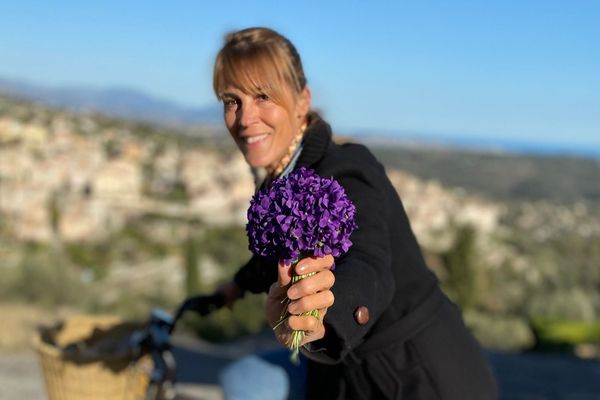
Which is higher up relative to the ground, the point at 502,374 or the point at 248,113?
the point at 248,113

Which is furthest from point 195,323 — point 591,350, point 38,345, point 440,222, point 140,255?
point 440,222

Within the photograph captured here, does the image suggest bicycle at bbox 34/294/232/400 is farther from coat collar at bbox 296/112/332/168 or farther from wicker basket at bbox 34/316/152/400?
coat collar at bbox 296/112/332/168

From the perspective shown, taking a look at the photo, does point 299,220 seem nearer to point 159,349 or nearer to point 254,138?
point 254,138

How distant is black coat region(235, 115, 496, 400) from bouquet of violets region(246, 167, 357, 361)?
214 mm

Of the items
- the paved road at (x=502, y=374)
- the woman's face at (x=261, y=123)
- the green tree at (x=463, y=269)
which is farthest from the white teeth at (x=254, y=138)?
the green tree at (x=463, y=269)

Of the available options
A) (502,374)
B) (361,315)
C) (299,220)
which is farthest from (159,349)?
(502,374)

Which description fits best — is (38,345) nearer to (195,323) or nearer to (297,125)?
(297,125)

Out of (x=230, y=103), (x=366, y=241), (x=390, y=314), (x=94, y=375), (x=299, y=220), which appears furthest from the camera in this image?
(x=94, y=375)

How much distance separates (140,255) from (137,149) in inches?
817

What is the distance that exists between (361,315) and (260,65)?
27.4 inches

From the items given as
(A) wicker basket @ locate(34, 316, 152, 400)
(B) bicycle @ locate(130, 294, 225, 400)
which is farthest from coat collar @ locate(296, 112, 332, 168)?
(A) wicker basket @ locate(34, 316, 152, 400)

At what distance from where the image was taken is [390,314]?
162 centimetres

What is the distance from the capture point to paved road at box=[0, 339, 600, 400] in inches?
221

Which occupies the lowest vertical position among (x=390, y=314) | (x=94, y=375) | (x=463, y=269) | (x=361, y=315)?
(x=463, y=269)
